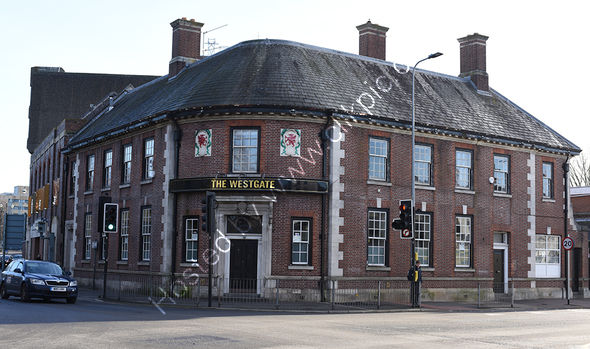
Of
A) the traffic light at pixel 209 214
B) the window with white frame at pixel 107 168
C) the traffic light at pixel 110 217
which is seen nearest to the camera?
the traffic light at pixel 209 214

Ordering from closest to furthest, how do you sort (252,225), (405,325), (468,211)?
(405,325), (252,225), (468,211)

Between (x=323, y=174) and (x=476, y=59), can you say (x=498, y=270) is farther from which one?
(x=476, y=59)

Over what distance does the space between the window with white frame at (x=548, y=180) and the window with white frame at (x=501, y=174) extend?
9.83ft

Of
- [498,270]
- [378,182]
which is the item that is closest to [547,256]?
[498,270]

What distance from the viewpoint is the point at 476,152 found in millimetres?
32875

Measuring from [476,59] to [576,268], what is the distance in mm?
12200

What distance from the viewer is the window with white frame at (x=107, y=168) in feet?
118

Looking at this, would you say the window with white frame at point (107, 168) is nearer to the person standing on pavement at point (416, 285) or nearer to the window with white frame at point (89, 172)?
the window with white frame at point (89, 172)

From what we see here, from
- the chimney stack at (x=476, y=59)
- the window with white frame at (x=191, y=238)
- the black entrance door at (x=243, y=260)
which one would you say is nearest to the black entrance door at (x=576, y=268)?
the chimney stack at (x=476, y=59)

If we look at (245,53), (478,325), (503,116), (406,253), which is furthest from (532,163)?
(478,325)

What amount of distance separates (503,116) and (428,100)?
4.95 metres

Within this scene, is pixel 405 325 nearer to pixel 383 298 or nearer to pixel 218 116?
pixel 383 298

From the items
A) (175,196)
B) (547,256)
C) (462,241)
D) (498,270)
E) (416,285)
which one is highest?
(175,196)

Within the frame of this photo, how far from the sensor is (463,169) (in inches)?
1284
